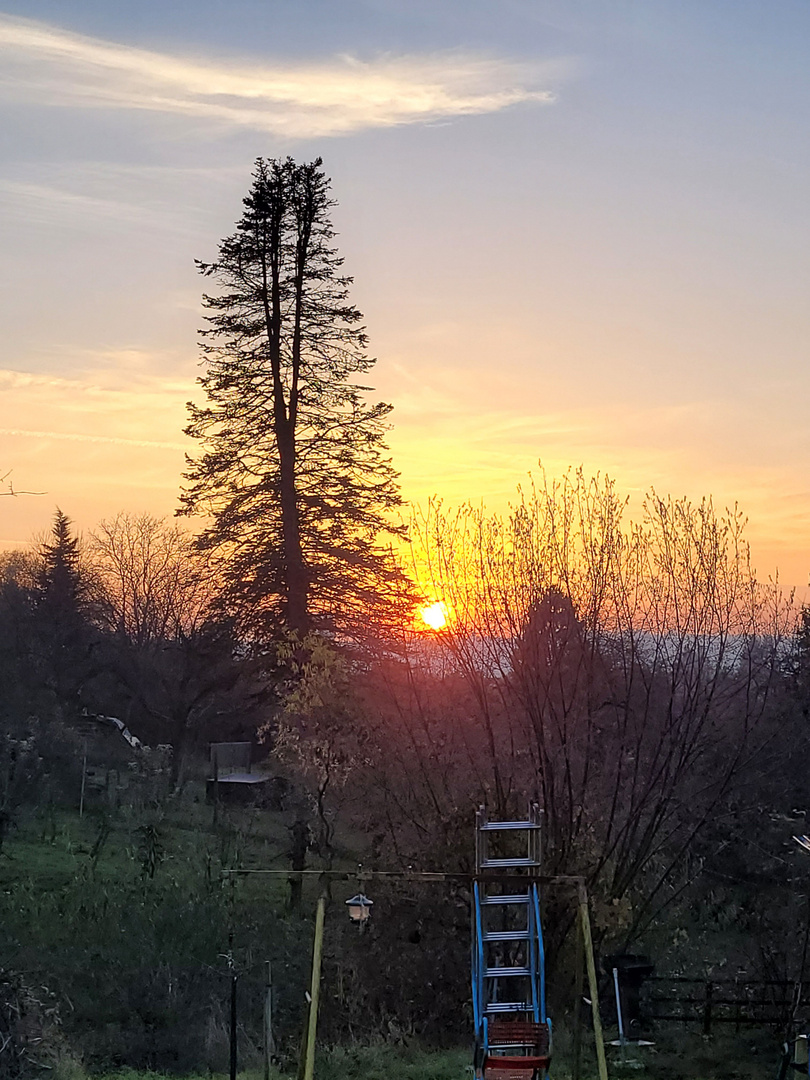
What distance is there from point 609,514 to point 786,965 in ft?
20.8

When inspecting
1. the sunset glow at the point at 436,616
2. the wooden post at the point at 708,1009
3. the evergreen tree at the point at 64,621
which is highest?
the evergreen tree at the point at 64,621

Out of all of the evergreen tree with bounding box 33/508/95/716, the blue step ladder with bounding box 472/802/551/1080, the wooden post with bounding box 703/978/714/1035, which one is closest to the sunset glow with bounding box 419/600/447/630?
the blue step ladder with bounding box 472/802/551/1080

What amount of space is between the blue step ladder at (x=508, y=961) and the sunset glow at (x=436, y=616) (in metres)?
2.75

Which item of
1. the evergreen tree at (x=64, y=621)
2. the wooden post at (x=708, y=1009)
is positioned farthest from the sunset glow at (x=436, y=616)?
the evergreen tree at (x=64, y=621)

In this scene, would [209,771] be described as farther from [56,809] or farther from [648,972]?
[648,972]

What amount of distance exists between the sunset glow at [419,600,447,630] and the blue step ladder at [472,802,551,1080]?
9.02 ft

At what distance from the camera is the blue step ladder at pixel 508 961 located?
31.3ft

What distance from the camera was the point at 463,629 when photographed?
14430 mm

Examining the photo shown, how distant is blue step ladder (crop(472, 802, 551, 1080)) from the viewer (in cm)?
953

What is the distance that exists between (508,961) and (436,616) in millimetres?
4391

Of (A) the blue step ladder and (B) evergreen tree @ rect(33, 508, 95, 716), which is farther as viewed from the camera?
(B) evergreen tree @ rect(33, 508, 95, 716)

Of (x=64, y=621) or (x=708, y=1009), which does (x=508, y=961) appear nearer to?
(x=708, y=1009)

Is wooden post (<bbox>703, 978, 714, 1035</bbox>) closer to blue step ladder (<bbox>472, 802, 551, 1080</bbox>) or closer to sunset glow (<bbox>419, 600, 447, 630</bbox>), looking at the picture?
blue step ladder (<bbox>472, 802, 551, 1080</bbox>)

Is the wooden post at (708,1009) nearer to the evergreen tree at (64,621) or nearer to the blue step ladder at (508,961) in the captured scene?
the blue step ladder at (508,961)
